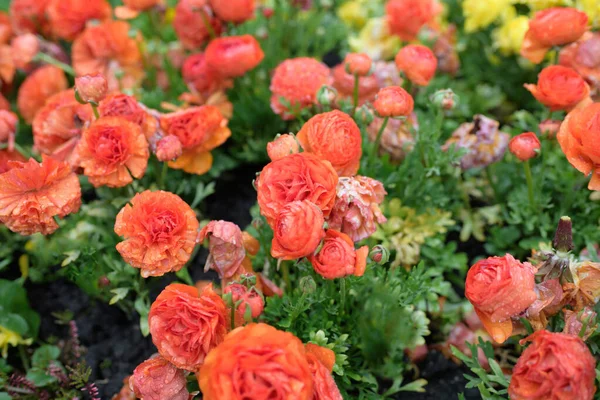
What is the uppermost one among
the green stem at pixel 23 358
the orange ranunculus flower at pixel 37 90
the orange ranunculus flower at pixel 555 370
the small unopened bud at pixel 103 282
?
the orange ranunculus flower at pixel 555 370

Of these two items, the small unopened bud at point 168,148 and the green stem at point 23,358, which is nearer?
the small unopened bud at point 168,148

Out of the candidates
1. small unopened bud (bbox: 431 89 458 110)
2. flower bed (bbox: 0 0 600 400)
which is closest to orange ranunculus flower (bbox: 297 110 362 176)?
flower bed (bbox: 0 0 600 400)

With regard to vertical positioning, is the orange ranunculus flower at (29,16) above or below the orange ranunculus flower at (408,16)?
below

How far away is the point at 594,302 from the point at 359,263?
0.51 m

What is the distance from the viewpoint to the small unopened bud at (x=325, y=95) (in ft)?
4.87

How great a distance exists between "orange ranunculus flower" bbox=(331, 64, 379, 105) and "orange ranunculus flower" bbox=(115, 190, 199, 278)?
75cm

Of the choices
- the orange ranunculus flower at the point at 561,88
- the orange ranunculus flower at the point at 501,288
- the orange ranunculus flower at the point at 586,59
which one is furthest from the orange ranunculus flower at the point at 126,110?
the orange ranunculus flower at the point at 586,59

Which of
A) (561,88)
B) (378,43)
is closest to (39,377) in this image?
(561,88)

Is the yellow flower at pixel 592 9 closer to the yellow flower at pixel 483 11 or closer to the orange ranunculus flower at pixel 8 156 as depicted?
the yellow flower at pixel 483 11

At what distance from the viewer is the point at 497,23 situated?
2244 mm

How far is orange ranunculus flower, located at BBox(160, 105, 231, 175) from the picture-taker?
1.56 meters

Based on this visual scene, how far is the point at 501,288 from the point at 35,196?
1.07 meters

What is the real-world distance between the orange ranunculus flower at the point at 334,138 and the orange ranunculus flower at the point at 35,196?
0.60 m

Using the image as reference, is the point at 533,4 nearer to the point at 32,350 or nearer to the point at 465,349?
the point at 465,349
